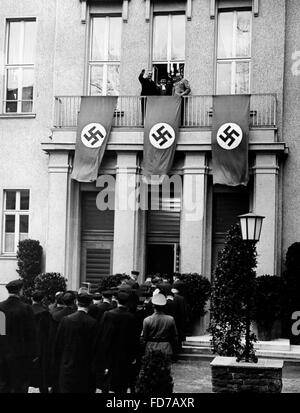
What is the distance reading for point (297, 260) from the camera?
20906 millimetres

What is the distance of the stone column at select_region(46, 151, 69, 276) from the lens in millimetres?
22875

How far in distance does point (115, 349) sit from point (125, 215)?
10.9 meters

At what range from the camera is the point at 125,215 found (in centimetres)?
2238

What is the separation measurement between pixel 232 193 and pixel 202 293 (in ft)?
13.8

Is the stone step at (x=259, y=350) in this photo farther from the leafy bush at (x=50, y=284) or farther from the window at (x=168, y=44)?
the window at (x=168, y=44)

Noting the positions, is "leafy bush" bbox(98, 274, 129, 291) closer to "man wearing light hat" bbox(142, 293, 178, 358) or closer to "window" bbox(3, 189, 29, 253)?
"window" bbox(3, 189, 29, 253)

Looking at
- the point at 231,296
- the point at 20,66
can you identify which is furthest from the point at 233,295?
the point at 20,66

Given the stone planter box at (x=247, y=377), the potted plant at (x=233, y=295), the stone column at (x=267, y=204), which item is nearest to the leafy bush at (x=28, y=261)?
the stone column at (x=267, y=204)

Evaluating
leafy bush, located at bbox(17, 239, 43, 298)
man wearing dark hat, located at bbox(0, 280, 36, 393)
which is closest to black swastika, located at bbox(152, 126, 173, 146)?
leafy bush, located at bbox(17, 239, 43, 298)

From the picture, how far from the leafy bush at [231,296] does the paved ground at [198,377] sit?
800 millimetres

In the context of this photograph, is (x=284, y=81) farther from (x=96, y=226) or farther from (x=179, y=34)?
(x=96, y=226)

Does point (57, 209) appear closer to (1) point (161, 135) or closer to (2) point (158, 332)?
(1) point (161, 135)

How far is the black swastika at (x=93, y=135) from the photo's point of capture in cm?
2233

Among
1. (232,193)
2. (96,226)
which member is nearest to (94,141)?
(96,226)
